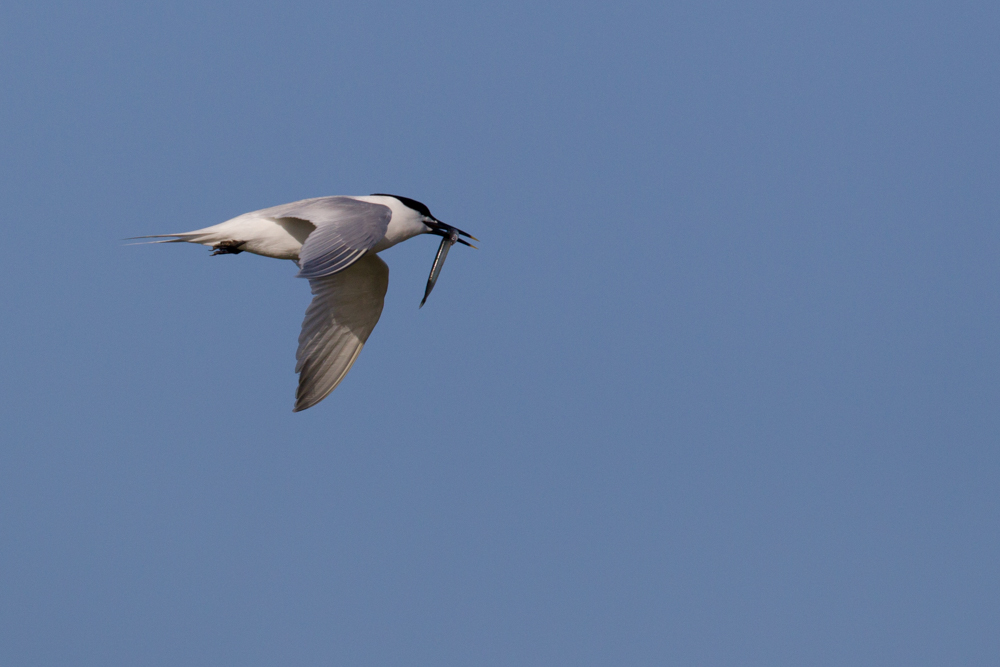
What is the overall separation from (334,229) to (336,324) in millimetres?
2214

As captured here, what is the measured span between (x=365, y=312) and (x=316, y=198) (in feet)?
5.19

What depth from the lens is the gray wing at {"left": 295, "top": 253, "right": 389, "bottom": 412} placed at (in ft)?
37.3

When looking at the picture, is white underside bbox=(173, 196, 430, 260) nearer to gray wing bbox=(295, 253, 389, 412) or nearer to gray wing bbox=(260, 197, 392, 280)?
gray wing bbox=(260, 197, 392, 280)

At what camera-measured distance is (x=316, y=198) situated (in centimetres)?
1090

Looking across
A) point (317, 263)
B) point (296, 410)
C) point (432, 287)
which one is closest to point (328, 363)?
point (296, 410)

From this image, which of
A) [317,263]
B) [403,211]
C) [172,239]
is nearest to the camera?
[317,263]

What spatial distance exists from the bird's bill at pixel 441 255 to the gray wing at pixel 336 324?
513mm

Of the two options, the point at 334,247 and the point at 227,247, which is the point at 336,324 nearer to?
the point at 227,247

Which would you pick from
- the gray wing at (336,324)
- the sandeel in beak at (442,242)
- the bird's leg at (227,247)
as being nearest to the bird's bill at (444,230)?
the sandeel in beak at (442,242)

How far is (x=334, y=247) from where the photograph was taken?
30.9 ft

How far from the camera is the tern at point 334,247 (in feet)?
32.4

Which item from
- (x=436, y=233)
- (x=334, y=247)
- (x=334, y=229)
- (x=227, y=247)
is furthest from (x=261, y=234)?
(x=436, y=233)

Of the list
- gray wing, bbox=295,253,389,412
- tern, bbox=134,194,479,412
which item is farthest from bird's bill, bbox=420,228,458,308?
gray wing, bbox=295,253,389,412

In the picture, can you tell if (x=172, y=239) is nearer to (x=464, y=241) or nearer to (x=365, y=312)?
(x=365, y=312)
